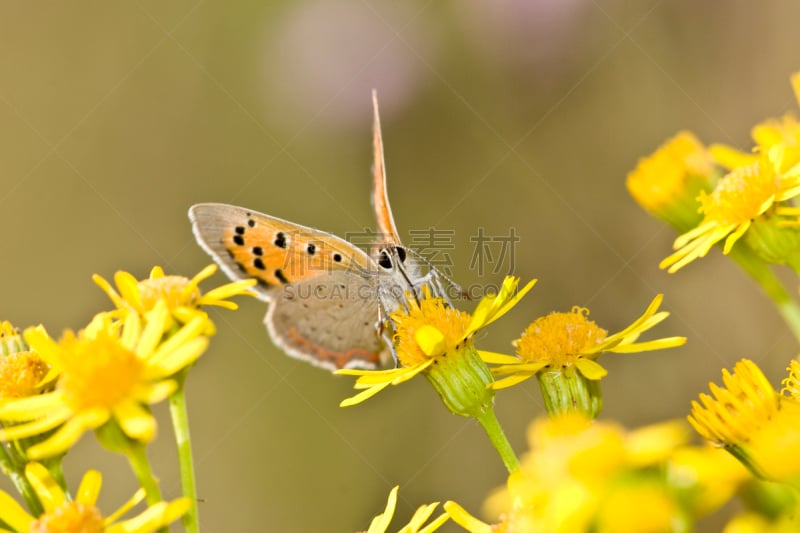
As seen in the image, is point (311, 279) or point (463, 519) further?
point (311, 279)

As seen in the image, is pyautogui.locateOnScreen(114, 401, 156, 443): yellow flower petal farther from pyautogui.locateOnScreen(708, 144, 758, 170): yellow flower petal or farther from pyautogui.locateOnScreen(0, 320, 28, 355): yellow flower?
pyautogui.locateOnScreen(708, 144, 758, 170): yellow flower petal

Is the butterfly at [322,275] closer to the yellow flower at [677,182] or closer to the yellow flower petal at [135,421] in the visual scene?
the yellow flower at [677,182]

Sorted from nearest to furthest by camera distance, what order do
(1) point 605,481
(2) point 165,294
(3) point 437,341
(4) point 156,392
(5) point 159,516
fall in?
(1) point 605,481 → (5) point 159,516 → (4) point 156,392 → (2) point 165,294 → (3) point 437,341

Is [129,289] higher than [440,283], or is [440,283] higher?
[129,289]

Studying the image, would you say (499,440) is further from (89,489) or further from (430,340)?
(89,489)

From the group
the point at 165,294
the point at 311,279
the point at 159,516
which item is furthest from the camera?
the point at 311,279

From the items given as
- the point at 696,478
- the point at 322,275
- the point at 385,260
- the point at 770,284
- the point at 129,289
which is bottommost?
the point at 770,284

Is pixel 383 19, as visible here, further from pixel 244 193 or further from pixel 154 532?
pixel 154 532

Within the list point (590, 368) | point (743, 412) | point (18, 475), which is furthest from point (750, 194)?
point (18, 475)

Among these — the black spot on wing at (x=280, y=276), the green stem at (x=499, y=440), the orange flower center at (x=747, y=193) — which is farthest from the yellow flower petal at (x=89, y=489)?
the orange flower center at (x=747, y=193)
